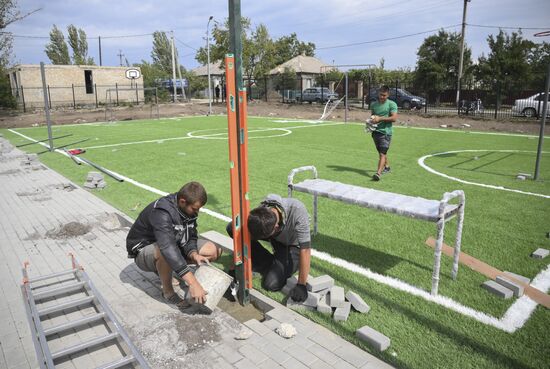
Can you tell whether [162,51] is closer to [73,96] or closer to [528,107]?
[73,96]

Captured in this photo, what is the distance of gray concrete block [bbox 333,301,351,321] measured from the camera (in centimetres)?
360

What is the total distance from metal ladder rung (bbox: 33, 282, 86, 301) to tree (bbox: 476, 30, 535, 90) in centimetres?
3231

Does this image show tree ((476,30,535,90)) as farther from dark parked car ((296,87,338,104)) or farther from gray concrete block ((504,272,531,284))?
gray concrete block ((504,272,531,284))

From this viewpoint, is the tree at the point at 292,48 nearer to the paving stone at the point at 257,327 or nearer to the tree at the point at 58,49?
the tree at the point at 58,49

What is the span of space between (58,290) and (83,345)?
1.20 metres

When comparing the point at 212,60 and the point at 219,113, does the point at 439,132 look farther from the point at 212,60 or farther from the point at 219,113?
the point at 212,60

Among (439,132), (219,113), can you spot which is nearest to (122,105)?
(219,113)

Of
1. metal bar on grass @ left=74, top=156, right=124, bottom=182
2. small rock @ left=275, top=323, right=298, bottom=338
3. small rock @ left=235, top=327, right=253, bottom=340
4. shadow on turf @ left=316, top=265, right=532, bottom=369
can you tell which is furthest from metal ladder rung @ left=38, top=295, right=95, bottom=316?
metal bar on grass @ left=74, top=156, right=124, bottom=182

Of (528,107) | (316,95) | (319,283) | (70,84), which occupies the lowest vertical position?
(319,283)

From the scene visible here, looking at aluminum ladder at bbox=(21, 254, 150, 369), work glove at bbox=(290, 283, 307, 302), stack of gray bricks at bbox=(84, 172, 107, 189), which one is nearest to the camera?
aluminum ladder at bbox=(21, 254, 150, 369)

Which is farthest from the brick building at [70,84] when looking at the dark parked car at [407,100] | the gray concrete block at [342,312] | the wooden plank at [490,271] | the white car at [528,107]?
the gray concrete block at [342,312]

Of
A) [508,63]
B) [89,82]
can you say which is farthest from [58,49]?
[508,63]

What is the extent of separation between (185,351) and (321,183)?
288 centimetres

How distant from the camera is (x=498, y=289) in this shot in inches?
157
